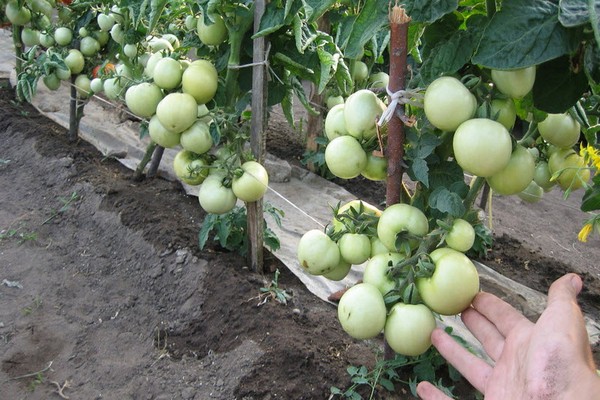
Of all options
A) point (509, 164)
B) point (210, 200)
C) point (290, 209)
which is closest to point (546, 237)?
point (290, 209)

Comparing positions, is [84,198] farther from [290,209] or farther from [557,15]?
[557,15]

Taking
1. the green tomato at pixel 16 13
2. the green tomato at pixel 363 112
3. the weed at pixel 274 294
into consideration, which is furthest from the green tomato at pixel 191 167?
the green tomato at pixel 16 13

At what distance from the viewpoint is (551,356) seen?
43.6 inches

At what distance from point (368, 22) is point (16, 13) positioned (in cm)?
325

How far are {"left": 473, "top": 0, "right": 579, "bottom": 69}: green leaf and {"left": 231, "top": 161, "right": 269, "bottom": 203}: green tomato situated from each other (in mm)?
1112

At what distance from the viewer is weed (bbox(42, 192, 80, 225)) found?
3.14 meters

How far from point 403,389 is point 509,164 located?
99 centimetres

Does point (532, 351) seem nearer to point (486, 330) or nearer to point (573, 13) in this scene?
point (486, 330)

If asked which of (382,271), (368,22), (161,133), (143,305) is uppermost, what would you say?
(368,22)

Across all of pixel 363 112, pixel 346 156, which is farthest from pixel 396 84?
pixel 346 156

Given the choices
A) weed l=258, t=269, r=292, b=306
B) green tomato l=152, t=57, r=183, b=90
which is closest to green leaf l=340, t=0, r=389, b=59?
green tomato l=152, t=57, r=183, b=90

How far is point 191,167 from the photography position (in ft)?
6.88

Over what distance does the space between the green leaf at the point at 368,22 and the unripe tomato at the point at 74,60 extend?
2630 millimetres

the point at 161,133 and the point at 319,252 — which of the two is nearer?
the point at 319,252
